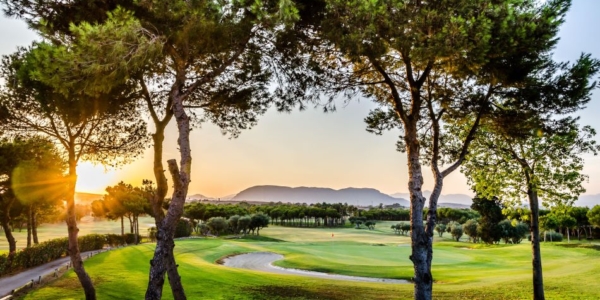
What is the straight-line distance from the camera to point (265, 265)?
4106cm

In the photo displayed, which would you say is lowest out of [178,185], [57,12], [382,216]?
[382,216]

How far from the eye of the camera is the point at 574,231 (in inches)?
3108

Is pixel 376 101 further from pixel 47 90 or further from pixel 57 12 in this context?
pixel 47 90

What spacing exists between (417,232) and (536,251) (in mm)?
8595

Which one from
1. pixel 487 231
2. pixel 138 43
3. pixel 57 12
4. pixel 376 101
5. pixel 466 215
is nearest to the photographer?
pixel 138 43

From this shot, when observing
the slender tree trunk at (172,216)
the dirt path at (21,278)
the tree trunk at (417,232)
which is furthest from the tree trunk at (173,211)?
the dirt path at (21,278)

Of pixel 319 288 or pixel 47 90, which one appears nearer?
pixel 47 90

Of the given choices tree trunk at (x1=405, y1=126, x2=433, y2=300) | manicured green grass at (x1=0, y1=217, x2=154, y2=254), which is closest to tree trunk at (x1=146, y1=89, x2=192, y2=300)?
tree trunk at (x1=405, y1=126, x2=433, y2=300)

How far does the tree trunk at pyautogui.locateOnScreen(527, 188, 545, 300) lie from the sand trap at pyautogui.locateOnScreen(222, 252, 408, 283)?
1283 centimetres

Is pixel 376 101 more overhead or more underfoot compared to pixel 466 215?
more overhead

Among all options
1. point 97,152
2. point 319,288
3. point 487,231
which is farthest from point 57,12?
point 487,231

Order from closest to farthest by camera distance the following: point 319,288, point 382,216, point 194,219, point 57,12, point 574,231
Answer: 1. point 57,12
2. point 319,288
3. point 574,231
4. point 194,219
5. point 382,216

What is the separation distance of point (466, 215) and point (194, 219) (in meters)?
75.3

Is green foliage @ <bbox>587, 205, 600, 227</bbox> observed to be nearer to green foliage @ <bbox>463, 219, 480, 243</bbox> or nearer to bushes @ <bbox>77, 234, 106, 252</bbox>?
green foliage @ <bbox>463, 219, 480, 243</bbox>
